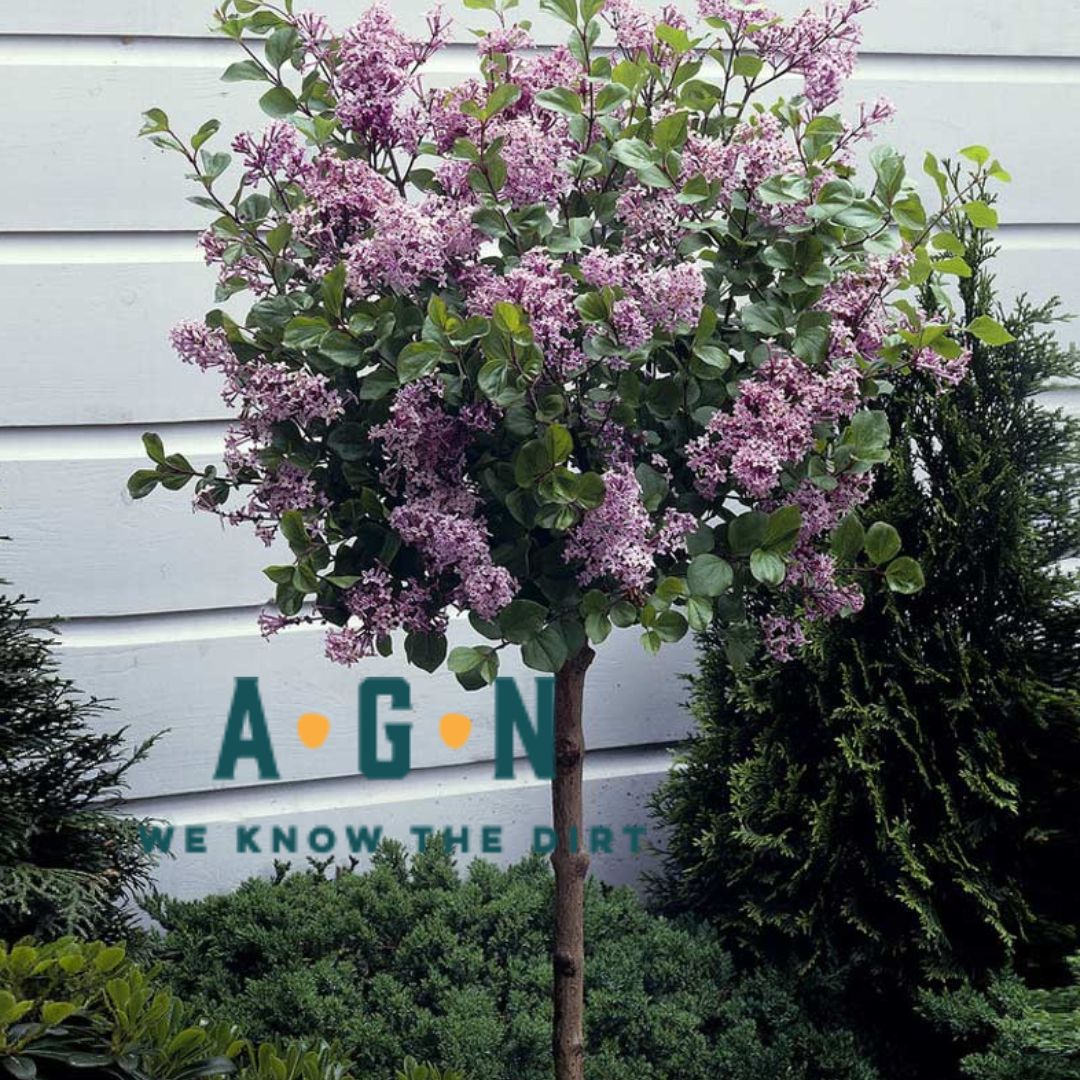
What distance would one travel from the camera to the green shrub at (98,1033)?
188 centimetres

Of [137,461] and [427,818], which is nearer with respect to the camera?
[137,461]

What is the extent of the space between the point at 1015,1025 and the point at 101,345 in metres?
2.43

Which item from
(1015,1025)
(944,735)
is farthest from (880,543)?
(944,735)

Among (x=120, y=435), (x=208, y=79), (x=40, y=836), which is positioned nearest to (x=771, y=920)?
(x=40, y=836)

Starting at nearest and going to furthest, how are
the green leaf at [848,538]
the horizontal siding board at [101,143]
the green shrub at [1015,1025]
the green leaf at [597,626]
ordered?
the green leaf at [597,626]
the green leaf at [848,538]
the green shrub at [1015,1025]
the horizontal siding board at [101,143]

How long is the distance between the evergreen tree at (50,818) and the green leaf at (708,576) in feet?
4.56

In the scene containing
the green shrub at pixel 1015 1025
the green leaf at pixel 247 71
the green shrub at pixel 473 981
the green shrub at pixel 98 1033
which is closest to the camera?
the green shrub at pixel 98 1033

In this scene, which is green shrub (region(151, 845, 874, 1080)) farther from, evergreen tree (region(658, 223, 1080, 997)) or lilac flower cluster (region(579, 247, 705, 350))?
lilac flower cluster (region(579, 247, 705, 350))

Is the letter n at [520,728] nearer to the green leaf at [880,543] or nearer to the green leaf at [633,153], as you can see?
the green leaf at [880,543]

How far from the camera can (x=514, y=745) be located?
13.1 feet

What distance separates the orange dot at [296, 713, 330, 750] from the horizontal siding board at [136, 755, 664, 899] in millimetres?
117

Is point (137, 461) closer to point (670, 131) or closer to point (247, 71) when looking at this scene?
point (247, 71)

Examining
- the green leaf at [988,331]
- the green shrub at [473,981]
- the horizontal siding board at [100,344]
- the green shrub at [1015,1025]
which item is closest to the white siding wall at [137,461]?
the horizontal siding board at [100,344]

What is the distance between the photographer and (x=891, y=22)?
417 cm
